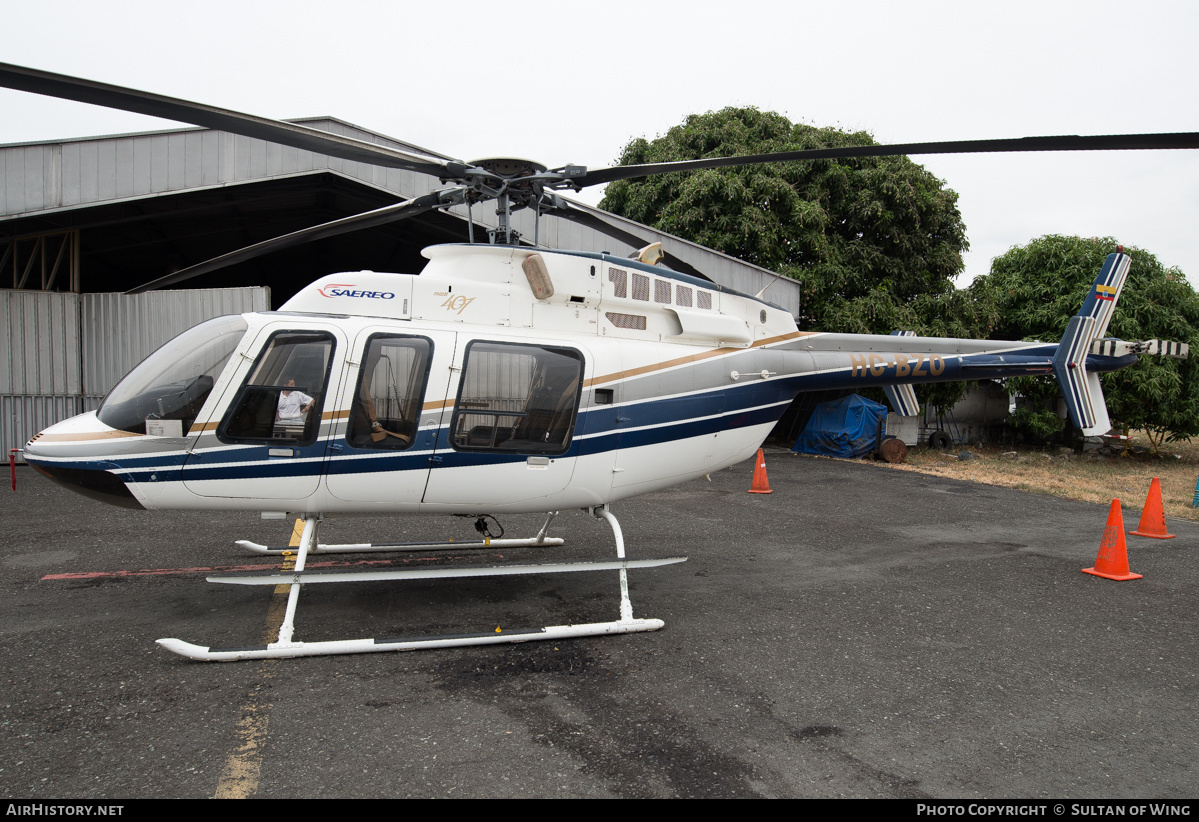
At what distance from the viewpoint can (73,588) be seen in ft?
17.6

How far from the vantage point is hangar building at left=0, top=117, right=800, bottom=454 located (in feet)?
35.7

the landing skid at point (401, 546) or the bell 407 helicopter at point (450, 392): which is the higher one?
the bell 407 helicopter at point (450, 392)

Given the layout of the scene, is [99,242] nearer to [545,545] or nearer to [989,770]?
[545,545]

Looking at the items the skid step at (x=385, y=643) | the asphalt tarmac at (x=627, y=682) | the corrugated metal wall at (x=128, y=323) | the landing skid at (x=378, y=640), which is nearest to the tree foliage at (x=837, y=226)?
the asphalt tarmac at (x=627, y=682)

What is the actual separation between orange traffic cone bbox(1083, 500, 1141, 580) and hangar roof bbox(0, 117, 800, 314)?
4.87 meters

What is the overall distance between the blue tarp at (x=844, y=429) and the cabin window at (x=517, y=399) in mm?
12433

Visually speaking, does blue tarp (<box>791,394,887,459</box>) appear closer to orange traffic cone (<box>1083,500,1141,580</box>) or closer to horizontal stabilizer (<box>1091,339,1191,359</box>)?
horizontal stabilizer (<box>1091,339,1191,359</box>)

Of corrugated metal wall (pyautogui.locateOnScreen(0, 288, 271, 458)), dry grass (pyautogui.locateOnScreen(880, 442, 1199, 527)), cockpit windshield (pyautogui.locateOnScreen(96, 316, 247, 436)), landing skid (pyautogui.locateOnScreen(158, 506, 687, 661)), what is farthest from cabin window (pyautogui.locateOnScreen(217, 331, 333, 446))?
dry grass (pyautogui.locateOnScreen(880, 442, 1199, 527))

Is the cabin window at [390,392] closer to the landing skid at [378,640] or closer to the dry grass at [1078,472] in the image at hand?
the landing skid at [378,640]

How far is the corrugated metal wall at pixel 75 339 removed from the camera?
40.5ft

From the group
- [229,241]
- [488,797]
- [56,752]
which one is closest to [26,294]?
[229,241]

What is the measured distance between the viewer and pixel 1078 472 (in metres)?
15.8

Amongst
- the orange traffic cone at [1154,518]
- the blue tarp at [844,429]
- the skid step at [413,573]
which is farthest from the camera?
the blue tarp at [844,429]

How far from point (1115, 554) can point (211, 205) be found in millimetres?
15356
